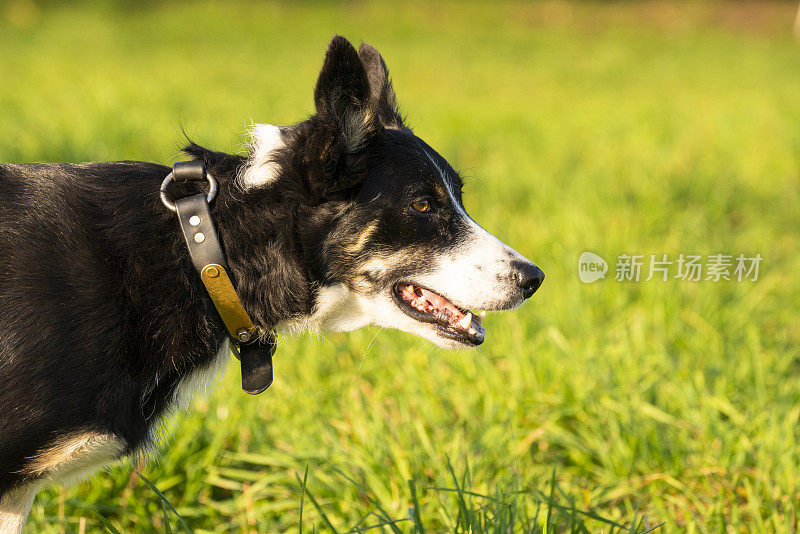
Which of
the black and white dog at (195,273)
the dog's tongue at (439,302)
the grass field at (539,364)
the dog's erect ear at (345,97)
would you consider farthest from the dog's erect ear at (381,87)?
the dog's tongue at (439,302)

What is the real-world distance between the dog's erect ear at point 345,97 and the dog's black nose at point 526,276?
0.66 m

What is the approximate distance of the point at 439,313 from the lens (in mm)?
2361

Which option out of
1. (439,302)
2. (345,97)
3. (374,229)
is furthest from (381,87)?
(439,302)

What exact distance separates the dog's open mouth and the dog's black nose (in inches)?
6.4

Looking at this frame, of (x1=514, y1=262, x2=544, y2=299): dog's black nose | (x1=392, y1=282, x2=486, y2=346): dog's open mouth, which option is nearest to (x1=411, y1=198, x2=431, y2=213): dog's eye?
(x1=392, y1=282, x2=486, y2=346): dog's open mouth

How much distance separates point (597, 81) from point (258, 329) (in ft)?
47.9

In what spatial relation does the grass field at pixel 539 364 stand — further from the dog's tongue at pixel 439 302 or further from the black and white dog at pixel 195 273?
the dog's tongue at pixel 439 302

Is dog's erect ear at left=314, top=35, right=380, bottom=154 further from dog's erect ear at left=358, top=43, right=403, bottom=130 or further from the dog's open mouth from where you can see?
the dog's open mouth

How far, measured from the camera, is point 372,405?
324cm

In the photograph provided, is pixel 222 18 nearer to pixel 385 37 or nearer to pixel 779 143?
pixel 385 37

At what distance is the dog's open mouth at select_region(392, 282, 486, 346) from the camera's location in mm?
2330

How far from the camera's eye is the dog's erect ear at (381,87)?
2.63m

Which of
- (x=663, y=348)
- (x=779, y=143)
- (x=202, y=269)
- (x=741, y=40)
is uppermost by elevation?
(x=202, y=269)

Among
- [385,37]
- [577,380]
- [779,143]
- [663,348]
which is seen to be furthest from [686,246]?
[385,37]
